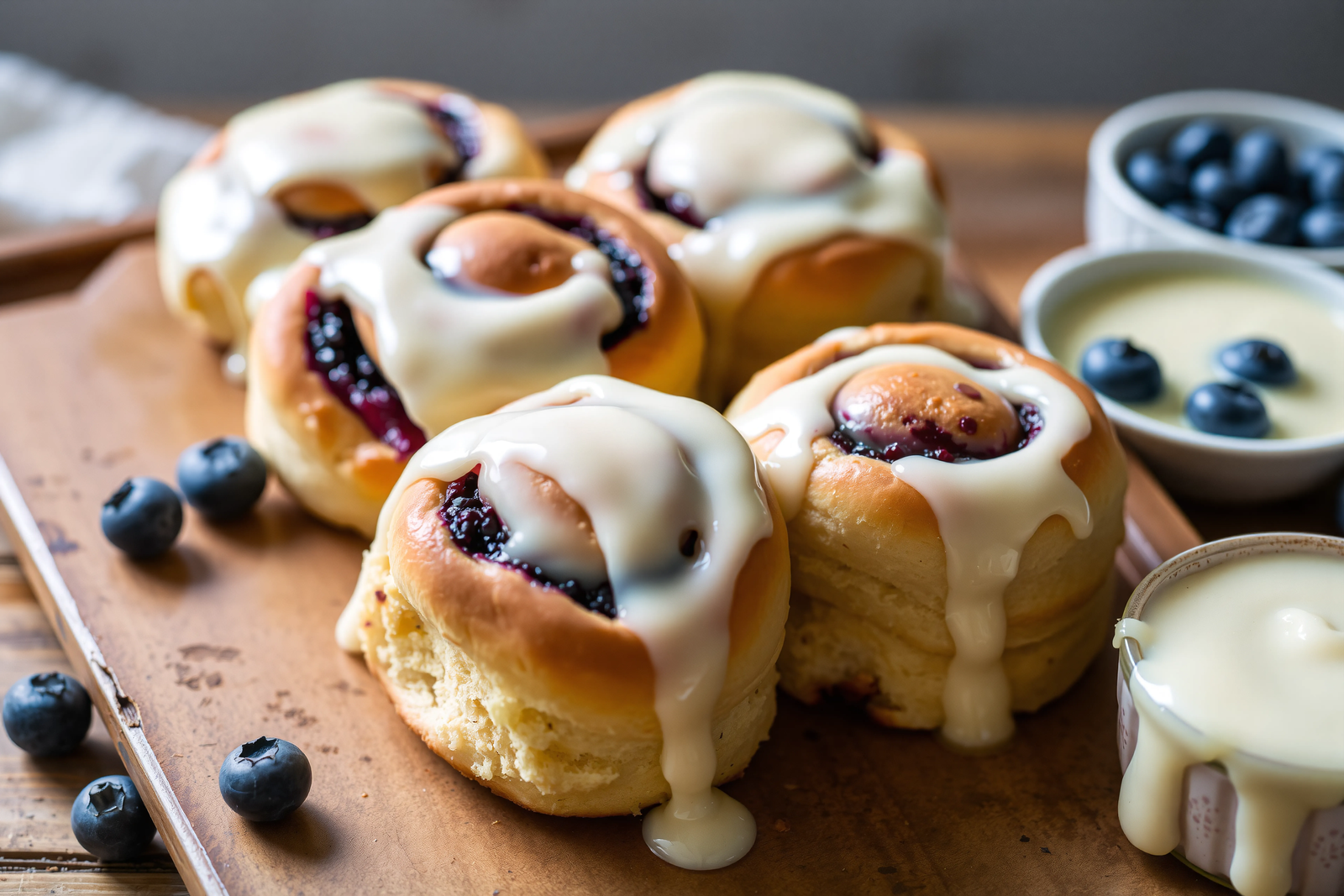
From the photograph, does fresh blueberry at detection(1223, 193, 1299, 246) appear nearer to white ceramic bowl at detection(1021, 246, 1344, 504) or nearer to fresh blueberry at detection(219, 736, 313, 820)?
white ceramic bowl at detection(1021, 246, 1344, 504)

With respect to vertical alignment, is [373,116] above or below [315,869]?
above

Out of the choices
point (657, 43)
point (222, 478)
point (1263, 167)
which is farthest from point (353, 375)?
point (657, 43)

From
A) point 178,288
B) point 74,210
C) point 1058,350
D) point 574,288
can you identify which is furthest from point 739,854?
point 74,210

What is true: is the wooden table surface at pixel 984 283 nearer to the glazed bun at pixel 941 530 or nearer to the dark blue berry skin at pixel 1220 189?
the dark blue berry skin at pixel 1220 189

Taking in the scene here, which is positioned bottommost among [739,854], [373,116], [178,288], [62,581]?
[739,854]

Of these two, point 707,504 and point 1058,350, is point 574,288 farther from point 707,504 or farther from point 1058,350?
point 1058,350

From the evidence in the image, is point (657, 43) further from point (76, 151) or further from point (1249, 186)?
point (1249, 186)

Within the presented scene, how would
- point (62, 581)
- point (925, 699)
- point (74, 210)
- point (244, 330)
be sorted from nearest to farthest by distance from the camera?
point (925, 699) < point (62, 581) < point (244, 330) < point (74, 210)
